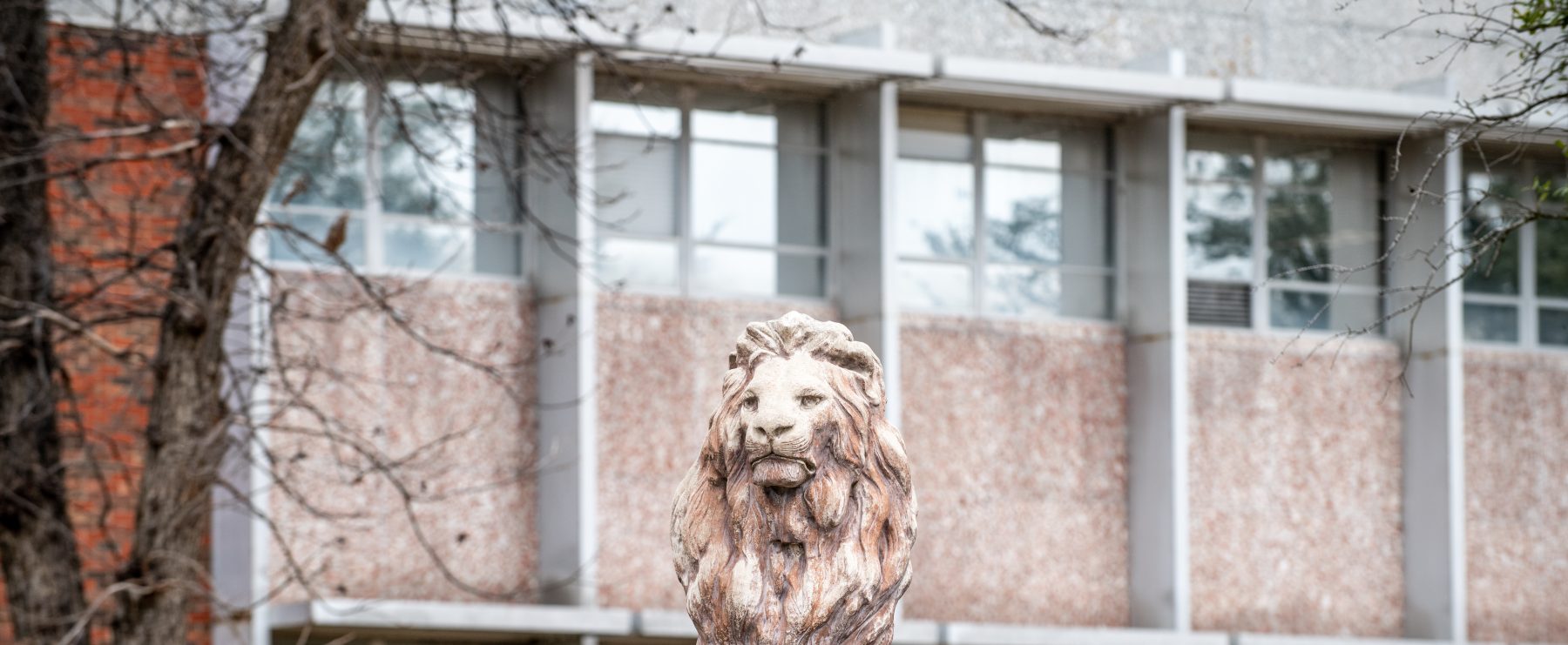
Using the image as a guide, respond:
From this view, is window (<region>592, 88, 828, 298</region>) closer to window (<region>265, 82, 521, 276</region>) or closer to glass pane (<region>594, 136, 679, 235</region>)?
glass pane (<region>594, 136, 679, 235</region>)

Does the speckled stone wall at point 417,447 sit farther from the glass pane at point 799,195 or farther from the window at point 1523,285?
the window at point 1523,285

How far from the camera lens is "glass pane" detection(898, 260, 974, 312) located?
19.7m

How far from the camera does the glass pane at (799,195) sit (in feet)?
63.4

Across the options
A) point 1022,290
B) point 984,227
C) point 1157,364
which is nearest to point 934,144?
point 984,227

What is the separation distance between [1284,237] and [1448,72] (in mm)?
2113

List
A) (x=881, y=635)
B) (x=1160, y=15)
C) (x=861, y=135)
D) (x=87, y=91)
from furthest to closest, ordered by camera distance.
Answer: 1. (x=1160, y=15)
2. (x=861, y=135)
3. (x=87, y=91)
4. (x=881, y=635)

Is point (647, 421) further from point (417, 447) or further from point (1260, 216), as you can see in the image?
point (1260, 216)

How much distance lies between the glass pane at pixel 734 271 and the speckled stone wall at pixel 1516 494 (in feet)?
22.0

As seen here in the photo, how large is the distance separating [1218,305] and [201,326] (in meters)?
11.1

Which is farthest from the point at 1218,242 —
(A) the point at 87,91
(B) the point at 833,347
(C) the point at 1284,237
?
(B) the point at 833,347

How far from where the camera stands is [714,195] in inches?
747

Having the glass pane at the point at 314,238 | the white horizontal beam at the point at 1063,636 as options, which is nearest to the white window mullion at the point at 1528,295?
the white horizontal beam at the point at 1063,636

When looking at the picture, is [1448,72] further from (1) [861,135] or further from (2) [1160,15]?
(1) [861,135]

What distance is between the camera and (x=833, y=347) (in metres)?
6.45
